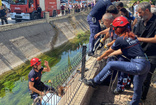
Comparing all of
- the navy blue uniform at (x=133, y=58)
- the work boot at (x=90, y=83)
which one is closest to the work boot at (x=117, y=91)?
the work boot at (x=90, y=83)

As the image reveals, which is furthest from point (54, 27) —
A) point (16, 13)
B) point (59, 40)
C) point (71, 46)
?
point (16, 13)

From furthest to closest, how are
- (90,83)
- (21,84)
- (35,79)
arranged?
(21,84) → (35,79) → (90,83)

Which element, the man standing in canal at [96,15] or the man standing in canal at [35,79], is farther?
the man standing in canal at [96,15]

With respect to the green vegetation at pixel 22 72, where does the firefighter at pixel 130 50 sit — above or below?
above

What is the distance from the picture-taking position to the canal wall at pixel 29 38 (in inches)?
463

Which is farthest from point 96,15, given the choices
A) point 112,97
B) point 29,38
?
point 29,38

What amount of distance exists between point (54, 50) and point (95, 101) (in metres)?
13.1

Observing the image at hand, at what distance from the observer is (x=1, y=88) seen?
30.0 ft

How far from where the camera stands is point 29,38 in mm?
14750

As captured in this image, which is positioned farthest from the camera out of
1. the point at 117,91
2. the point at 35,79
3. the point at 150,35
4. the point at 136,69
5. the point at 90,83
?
the point at 35,79

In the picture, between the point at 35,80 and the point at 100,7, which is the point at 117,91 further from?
the point at 100,7

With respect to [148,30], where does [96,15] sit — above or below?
above

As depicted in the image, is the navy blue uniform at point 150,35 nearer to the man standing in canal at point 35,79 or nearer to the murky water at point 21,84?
the man standing in canal at point 35,79

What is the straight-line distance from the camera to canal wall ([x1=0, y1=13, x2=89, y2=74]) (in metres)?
11.8
